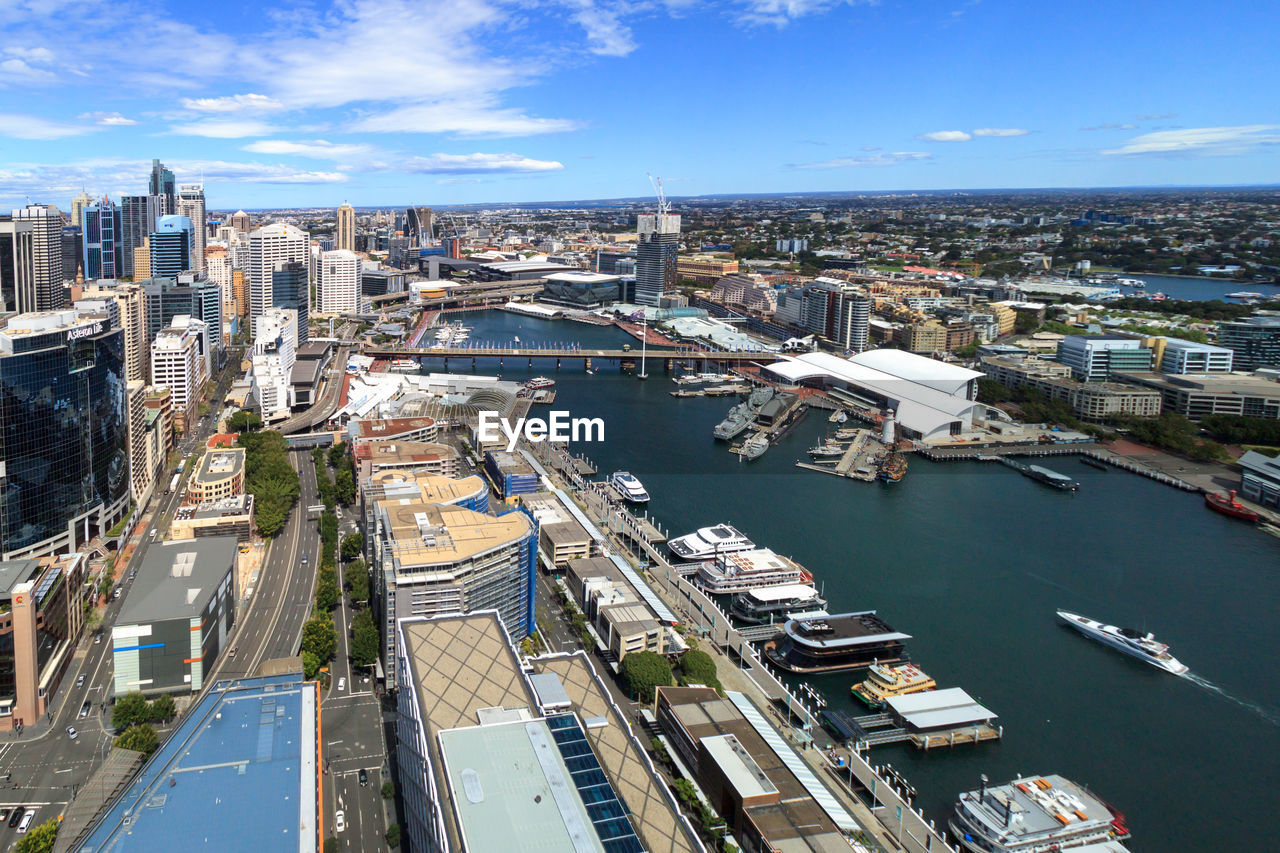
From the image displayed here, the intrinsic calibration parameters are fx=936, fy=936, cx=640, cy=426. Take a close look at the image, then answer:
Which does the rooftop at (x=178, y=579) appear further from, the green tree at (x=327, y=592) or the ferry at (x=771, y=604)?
the ferry at (x=771, y=604)

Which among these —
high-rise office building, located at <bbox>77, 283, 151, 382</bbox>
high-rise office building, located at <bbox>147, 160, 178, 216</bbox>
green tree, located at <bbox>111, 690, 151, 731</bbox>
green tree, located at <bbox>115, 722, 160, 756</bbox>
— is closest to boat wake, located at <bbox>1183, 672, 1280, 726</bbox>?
green tree, located at <bbox>115, 722, 160, 756</bbox>

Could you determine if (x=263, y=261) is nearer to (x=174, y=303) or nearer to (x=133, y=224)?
(x=174, y=303)

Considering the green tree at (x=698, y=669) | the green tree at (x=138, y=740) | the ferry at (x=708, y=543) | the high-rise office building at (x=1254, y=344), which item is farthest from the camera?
the high-rise office building at (x=1254, y=344)

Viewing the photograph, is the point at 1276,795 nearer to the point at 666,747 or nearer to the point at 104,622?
the point at 666,747

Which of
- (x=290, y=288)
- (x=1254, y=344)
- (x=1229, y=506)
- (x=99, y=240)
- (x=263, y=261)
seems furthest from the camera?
(x=99, y=240)

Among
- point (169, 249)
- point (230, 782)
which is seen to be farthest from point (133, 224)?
point (230, 782)

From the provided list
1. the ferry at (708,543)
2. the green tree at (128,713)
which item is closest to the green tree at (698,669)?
the ferry at (708,543)
